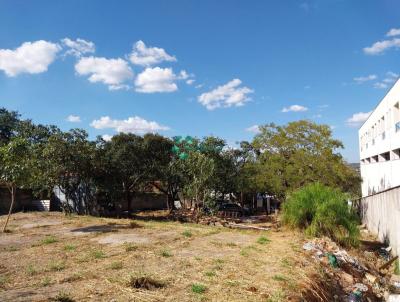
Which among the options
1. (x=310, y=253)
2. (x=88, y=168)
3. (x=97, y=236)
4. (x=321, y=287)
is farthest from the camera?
(x=88, y=168)

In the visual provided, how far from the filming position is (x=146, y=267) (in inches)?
354

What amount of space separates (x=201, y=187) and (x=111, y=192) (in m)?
5.76

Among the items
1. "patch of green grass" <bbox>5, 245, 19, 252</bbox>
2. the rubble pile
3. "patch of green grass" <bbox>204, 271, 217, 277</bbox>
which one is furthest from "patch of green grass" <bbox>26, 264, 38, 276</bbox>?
the rubble pile

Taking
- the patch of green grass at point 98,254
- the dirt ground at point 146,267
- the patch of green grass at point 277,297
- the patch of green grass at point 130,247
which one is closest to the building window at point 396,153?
the dirt ground at point 146,267

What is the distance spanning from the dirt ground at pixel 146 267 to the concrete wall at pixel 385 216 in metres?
3.33

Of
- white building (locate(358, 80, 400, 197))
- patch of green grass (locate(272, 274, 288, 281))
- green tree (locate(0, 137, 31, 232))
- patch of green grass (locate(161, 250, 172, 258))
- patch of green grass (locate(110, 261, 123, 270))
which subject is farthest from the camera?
white building (locate(358, 80, 400, 197))

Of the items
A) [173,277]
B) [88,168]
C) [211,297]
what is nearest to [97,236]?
[173,277]

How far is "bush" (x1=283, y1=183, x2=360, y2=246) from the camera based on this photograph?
15078 millimetres

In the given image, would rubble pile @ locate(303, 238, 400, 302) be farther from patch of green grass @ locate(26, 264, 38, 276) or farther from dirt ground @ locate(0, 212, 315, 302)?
patch of green grass @ locate(26, 264, 38, 276)

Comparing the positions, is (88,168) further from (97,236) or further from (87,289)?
(87,289)

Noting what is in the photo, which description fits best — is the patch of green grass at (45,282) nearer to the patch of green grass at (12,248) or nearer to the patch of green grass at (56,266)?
the patch of green grass at (56,266)

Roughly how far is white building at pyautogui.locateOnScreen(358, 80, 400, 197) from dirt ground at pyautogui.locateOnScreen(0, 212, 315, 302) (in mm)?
12120

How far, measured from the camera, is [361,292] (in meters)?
9.77

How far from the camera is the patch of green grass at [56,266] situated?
336 inches
